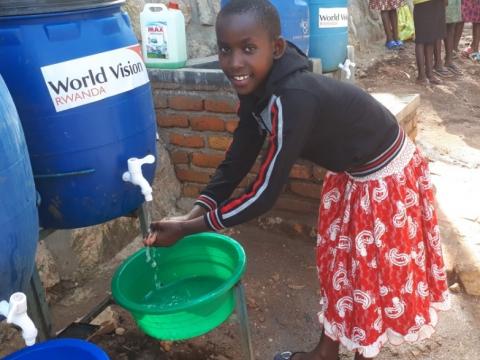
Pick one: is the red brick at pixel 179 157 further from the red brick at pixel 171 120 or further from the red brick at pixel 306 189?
the red brick at pixel 306 189

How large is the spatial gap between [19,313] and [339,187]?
1.03m

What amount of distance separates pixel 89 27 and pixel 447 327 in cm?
177

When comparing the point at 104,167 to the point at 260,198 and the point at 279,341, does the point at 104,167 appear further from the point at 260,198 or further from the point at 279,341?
the point at 279,341

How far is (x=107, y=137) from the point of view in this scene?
4.85 ft

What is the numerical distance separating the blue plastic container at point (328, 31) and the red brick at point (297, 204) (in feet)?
3.69

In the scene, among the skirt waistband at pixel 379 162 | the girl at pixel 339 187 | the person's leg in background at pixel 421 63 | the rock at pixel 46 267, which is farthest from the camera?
the person's leg in background at pixel 421 63

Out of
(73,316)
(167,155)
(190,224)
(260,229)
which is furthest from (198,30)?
(190,224)

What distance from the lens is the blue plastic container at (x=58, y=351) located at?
1184 millimetres

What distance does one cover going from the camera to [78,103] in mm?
1395

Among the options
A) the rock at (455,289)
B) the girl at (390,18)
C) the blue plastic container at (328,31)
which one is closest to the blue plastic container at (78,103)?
the rock at (455,289)

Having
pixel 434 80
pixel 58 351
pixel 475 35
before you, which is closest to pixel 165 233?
pixel 58 351

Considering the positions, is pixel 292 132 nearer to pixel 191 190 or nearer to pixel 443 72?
pixel 191 190

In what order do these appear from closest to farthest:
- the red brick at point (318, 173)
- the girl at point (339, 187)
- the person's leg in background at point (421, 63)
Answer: the girl at point (339, 187), the red brick at point (318, 173), the person's leg in background at point (421, 63)

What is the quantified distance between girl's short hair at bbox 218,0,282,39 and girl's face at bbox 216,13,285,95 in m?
0.01
